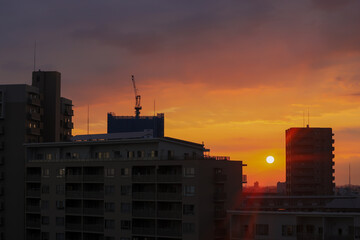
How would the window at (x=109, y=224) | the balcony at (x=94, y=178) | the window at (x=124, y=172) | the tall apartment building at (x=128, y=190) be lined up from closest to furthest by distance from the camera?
the tall apartment building at (x=128, y=190) → the window at (x=124, y=172) → the window at (x=109, y=224) → the balcony at (x=94, y=178)

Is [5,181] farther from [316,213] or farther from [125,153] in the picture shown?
[316,213]

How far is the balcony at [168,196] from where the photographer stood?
91875 millimetres

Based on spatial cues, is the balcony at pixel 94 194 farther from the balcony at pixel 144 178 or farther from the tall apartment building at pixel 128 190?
the balcony at pixel 144 178

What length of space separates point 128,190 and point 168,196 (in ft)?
29.8

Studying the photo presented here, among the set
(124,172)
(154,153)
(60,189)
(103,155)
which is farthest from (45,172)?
(154,153)

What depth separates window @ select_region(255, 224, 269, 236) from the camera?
280 feet

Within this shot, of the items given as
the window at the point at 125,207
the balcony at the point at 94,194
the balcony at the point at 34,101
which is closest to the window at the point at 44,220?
the balcony at the point at 94,194

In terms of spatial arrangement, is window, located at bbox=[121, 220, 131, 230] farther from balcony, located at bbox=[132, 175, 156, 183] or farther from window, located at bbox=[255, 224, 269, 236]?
window, located at bbox=[255, 224, 269, 236]

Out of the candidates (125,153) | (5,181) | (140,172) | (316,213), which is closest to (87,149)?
(125,153)

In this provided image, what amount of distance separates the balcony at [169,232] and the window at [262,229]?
46.8 ft

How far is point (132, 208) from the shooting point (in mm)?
96250

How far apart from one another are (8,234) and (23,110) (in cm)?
2805

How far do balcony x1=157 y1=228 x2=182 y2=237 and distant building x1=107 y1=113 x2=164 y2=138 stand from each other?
37322 mm

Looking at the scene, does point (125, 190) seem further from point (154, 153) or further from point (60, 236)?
point (60, 236)
